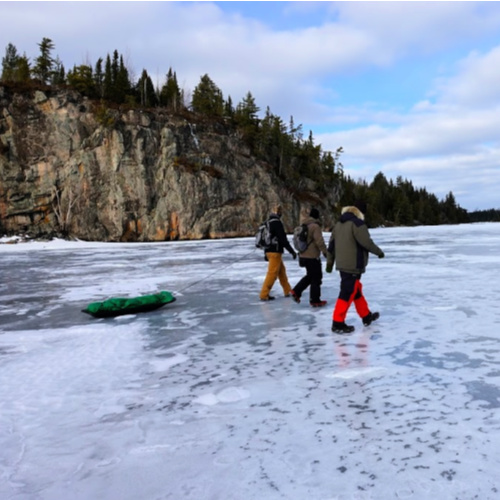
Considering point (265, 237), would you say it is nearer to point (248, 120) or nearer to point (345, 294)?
point (345, 294)

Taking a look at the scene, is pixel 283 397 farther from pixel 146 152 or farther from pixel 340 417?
pixel 146 152

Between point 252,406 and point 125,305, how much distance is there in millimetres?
4536

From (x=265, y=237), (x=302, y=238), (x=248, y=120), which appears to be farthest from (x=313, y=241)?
(x=248, y=120)

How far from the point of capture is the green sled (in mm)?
7129

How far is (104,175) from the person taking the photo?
164 feet

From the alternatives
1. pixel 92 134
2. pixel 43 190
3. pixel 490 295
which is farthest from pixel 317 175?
pixel 490 295

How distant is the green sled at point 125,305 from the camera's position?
23.4ft

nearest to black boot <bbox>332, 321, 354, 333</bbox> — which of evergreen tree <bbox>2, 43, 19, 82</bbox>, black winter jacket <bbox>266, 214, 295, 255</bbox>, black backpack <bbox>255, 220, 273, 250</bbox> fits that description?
black winter jacket <bbox>266, 214, 295, 255</bbox>

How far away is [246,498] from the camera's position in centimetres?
226

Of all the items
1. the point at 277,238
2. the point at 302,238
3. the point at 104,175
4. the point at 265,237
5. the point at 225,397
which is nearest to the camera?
the point at 225,397

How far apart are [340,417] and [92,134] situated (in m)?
53.6

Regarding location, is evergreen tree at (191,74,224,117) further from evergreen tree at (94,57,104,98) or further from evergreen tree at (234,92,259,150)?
evergreen tree at (94,57,104,98)

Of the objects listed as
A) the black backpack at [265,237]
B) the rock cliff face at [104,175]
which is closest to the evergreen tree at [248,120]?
the rock cliff face at [104,175]

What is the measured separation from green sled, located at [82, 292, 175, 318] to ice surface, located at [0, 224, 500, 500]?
199 millimetres
